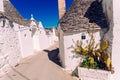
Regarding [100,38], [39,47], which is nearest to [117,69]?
[100,38]

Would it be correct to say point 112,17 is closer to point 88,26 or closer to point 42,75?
point 88,26

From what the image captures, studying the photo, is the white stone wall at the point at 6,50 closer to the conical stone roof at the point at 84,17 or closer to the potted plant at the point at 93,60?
the conical stone roof at the point at 84,17

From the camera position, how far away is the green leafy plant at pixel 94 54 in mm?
12117

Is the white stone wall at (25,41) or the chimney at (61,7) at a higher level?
the chimney at (61,7)

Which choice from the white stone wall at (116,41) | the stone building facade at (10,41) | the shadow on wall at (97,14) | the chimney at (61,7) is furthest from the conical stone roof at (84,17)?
the stone building facade at (10,41)

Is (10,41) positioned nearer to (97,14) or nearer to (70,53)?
(70,53)

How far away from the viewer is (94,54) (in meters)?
12.8

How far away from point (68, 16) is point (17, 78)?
23.9 ft

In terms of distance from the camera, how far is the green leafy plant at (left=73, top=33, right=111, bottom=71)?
12117 mm

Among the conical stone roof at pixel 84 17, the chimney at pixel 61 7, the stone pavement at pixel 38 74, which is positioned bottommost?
the stone pavement at pixel 38 74

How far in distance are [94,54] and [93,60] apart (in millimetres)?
537

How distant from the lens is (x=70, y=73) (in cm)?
1392

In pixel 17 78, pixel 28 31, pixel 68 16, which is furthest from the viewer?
pixel 28 31

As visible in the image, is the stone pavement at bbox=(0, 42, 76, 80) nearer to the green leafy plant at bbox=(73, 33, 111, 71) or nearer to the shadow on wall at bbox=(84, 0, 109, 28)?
the green leafy plant at bbox=(73, 33, 111, 71)
